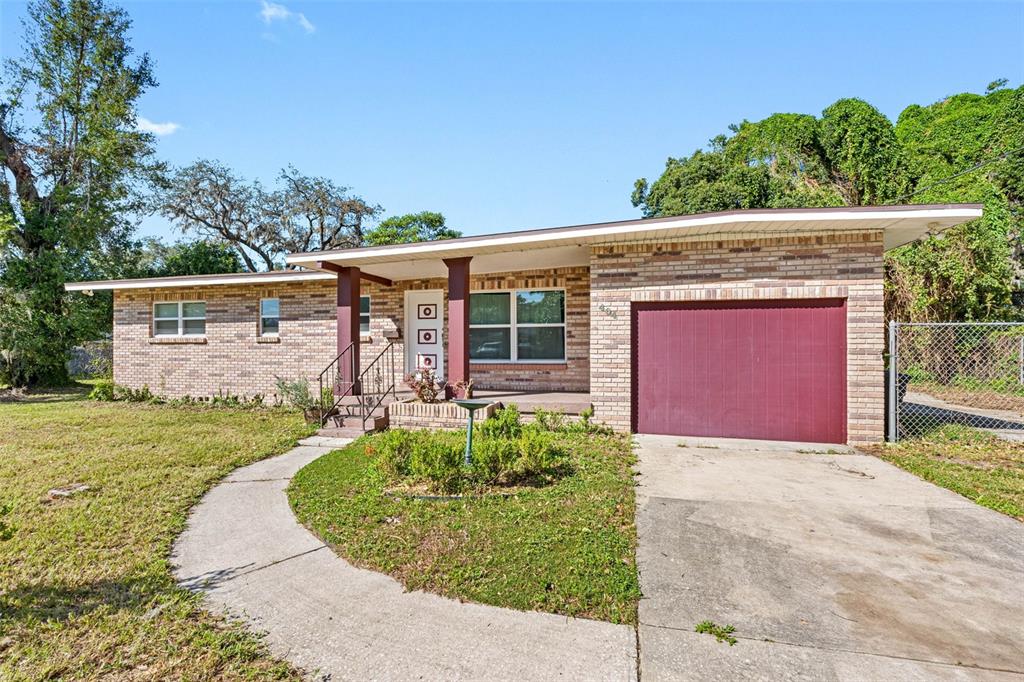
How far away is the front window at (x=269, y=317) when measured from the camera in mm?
11094

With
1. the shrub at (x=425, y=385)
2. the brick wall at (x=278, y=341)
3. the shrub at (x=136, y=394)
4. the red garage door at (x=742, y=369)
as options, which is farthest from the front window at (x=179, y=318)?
the red garage door at (x=742, y=369)

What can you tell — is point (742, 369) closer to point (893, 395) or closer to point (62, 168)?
point (893, 395)

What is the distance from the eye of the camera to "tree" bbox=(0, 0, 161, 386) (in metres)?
13.9

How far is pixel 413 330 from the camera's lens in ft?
34.8

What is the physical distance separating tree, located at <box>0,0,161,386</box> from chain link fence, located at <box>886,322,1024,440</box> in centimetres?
2104

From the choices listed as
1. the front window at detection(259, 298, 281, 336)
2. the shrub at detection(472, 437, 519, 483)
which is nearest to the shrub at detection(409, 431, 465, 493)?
the shrub at detection(472, 437, 519, 483)

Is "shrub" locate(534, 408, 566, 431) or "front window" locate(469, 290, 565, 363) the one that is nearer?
"shrub" locate(534, 408, 566, 431)

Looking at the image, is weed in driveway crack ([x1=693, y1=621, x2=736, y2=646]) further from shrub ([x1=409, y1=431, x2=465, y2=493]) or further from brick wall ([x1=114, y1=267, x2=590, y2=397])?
brick wall ([x1=114, y1=267, x2=590, y2=397])

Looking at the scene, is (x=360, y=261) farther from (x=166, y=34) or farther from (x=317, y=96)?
(x=166, y=34)

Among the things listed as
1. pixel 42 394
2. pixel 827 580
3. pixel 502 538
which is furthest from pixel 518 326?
pixel 42 394

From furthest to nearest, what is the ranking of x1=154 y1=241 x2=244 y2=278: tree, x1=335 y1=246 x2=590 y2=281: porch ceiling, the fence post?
1. x1=154 y1=241 x2=244 y2=278: tree
2. x1=335 y1=246 x2=590 y2=281: porch ceiling
3. the fence post

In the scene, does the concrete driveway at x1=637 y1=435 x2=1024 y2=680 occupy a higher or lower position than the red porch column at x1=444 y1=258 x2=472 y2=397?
lower

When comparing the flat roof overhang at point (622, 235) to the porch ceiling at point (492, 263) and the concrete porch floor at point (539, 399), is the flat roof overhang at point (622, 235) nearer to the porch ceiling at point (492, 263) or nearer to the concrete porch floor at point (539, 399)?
the porch ceiling at point (492, 263)

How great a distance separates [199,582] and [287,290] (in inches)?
355
